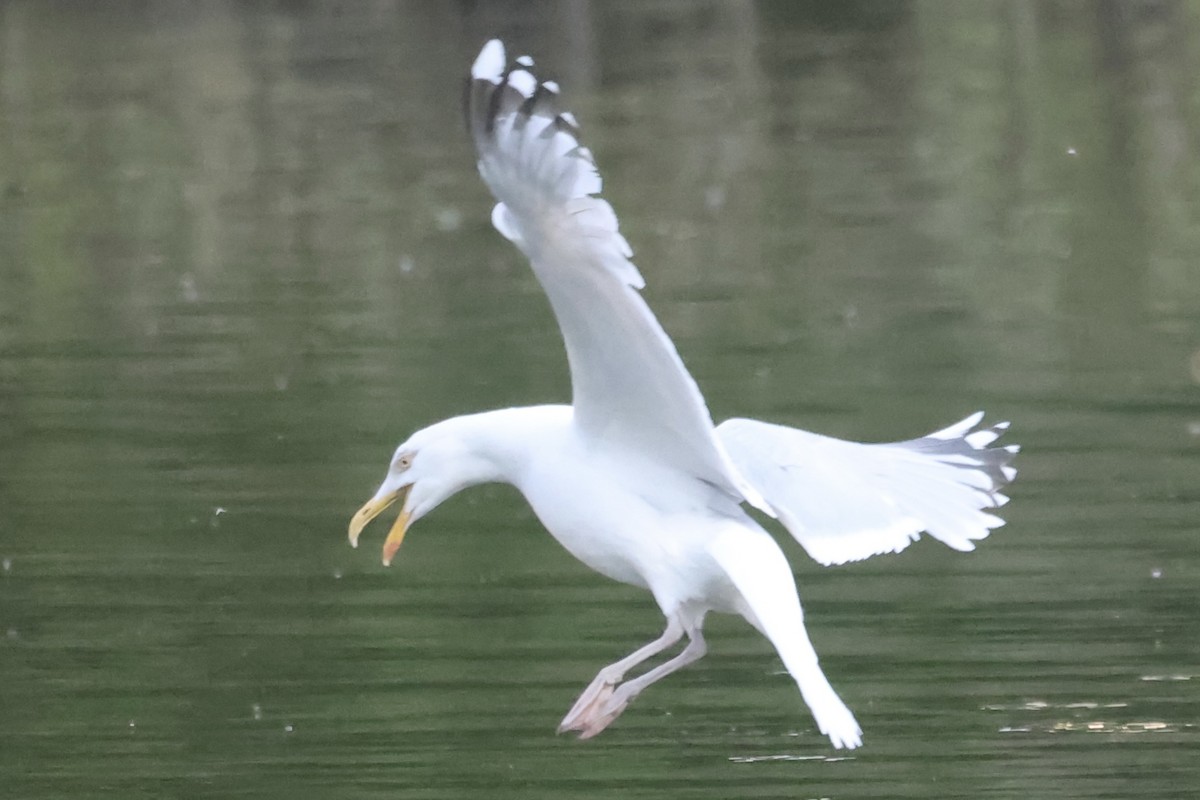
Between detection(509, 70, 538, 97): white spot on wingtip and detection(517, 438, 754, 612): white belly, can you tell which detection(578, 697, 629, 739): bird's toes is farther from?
detection(509, 70, 538, 97): white spot on wingtip

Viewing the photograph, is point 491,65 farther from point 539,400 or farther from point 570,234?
point 539,400

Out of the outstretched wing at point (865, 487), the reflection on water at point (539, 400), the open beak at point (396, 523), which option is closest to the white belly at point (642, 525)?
the outstretched wing at point (865, 487)

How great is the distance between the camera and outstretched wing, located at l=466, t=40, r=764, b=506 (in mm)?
6352

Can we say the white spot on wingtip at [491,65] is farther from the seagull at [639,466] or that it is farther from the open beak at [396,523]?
the open beak at [396,523]

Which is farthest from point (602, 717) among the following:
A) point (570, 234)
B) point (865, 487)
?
point (570, 234)

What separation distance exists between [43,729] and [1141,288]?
361 inches

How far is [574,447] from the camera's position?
7457mm

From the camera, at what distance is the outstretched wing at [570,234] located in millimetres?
6352

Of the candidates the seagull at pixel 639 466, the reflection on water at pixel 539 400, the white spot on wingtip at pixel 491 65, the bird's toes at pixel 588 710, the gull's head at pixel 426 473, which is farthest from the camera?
the reflection on water at pixel 539 400

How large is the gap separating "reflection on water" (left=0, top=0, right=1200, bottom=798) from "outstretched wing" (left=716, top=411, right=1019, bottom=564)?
1.00m

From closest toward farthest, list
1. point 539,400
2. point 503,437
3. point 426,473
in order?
point 503,437 → point 426,473 → point 539,400

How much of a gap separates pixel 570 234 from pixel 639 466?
112 cm

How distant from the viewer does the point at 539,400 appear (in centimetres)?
1375

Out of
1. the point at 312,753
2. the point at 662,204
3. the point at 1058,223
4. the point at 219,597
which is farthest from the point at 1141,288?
the point at 312,753
